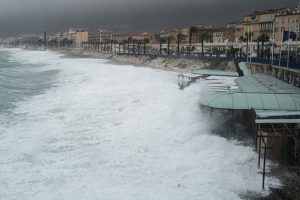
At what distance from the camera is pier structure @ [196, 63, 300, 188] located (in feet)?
47.8

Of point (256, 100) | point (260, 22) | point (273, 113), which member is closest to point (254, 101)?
point (256, 100)

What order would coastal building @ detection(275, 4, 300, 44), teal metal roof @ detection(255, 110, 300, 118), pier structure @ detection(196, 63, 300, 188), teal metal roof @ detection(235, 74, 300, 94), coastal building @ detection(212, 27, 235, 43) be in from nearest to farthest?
pier structure @ detection(196, 63, 300, 188), teal metal roof @ detection(255, 110, 300, 118), teal metal roof @ detection(235, 74, 300, 94), coastal building @ detection(275, 4, 300, 44), coastal building @ detection(212, 27, 235, 43)

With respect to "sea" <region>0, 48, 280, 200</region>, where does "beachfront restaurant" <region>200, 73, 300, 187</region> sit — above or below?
above

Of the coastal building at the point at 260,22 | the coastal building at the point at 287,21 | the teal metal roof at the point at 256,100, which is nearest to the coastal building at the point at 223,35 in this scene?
the coastal building at the point at 260,22

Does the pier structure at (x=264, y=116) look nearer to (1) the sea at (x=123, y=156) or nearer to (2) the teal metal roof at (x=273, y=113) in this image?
(2) the teal metal roof at (x=273, y=113)

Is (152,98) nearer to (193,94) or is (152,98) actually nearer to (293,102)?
(193,94)

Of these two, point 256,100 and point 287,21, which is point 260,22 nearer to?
point 287,21

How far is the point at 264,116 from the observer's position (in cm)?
1491

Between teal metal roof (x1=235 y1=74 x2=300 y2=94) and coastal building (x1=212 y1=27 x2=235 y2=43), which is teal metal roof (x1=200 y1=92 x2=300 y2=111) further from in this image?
coastal building (x1=212 y1=27 x2=235 y2=43)

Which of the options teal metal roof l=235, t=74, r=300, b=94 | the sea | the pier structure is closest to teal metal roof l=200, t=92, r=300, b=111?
the pier structure

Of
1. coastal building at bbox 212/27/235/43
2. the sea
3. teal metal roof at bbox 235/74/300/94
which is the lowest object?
the sea

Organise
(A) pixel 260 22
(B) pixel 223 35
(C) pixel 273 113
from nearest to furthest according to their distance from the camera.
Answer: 1. (C) pixel 273 113
2. (A) pixel 260 22
3. (B) pixel 223 35

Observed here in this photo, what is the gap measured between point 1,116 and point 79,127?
20.1ft

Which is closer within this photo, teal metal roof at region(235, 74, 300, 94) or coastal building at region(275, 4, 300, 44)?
teal metal roof at region(235, 74, 300, 94)
